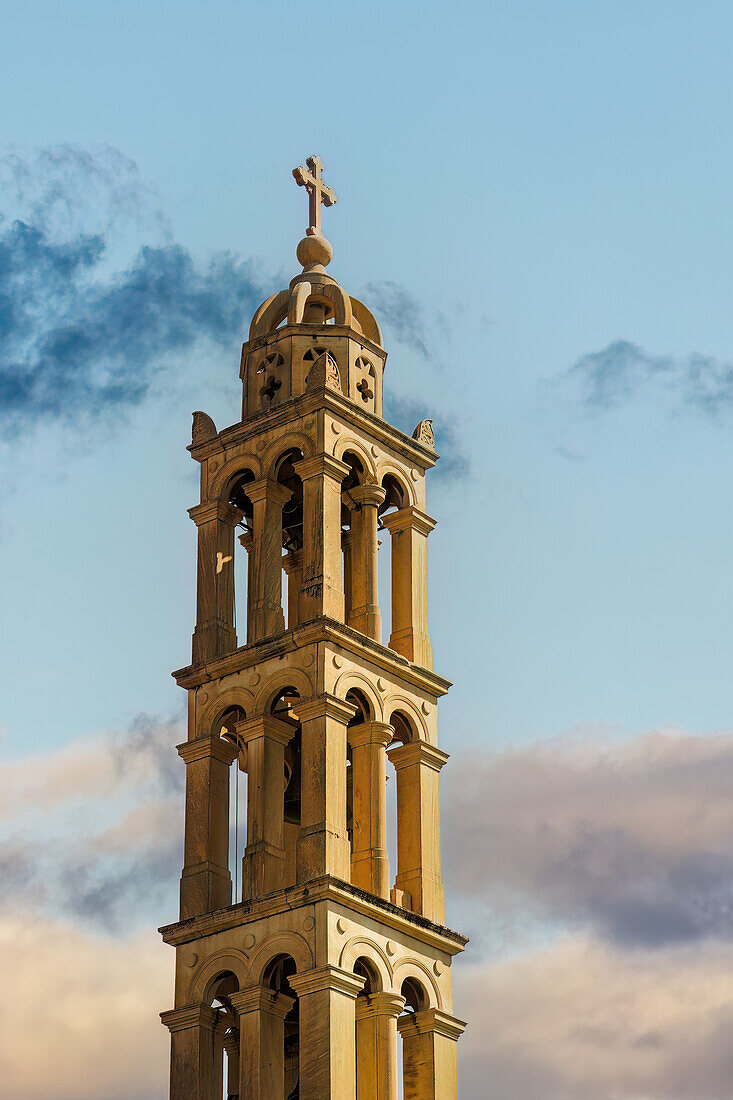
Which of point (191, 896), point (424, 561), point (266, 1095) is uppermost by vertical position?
point (424, 561)

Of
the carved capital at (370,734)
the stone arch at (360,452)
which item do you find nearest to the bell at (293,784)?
the carved capital at (370,734)

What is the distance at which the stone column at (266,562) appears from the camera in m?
63.5

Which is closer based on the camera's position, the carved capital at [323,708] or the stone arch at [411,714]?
the carved capital at [323,708]

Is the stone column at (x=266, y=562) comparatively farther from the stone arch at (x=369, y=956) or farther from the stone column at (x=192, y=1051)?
the stone column at (x=192, y=1051)

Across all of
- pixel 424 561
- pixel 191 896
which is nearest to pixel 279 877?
pixel 191 896

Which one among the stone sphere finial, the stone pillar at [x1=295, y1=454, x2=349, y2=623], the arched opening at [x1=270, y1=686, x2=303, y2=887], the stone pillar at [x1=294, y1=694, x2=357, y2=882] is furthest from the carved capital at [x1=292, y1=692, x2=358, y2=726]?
the stone sphere finial

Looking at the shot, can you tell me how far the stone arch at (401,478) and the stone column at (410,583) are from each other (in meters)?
0.26

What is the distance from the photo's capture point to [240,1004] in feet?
194

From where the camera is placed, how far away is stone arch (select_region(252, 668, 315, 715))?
202 feet

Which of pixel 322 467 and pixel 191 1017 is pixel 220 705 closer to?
pixel 322 467

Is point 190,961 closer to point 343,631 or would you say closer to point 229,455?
point 343,631

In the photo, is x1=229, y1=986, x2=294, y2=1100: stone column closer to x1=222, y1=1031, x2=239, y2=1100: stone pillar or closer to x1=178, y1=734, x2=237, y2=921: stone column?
x1=222, y1=1031, x2=239, y2=1100: stone pillar

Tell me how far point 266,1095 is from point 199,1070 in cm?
183

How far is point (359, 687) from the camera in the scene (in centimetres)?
6209
